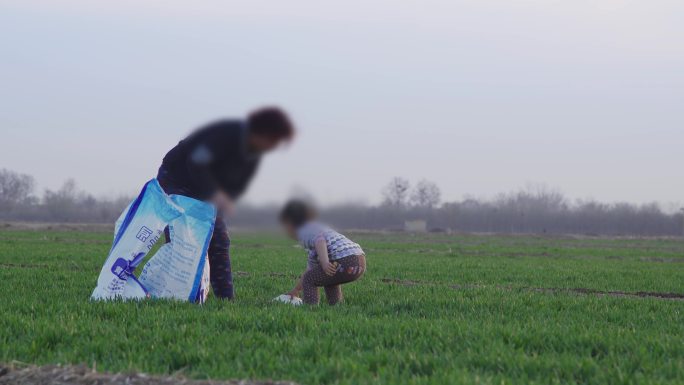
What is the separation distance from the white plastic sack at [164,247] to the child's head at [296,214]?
3035 millimetres

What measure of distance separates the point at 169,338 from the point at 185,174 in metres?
2.37

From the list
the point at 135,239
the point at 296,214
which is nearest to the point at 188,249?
the point at 135,239

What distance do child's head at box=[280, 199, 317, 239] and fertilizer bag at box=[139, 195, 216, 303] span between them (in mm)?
3026

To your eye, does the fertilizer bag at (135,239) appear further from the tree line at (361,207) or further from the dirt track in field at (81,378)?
the dirt track in field at (81,378)

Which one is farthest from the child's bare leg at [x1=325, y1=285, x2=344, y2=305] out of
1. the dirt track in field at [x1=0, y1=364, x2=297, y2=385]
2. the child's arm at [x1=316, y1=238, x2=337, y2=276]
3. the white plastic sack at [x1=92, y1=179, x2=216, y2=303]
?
the dirt track in field at [x1=0, y1=364, x2=297, y2=385]

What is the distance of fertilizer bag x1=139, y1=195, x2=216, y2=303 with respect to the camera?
22.6ft

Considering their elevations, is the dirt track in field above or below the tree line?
below

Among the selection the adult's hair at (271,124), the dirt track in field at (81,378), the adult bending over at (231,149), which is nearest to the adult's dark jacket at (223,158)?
the adult bending over at (231,149)

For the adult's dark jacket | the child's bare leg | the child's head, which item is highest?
the adult's dark jacket

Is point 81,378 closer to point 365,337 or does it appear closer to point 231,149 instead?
point 231,149

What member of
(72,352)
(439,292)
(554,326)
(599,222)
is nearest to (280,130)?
(72,352)

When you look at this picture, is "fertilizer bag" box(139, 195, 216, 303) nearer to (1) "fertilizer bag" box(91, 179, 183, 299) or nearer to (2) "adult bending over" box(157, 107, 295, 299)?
(1) "fertilizer bag" box(91, 179, 183, 299)

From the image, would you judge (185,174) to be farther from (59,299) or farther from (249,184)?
(249,184)

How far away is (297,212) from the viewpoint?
373 cm
